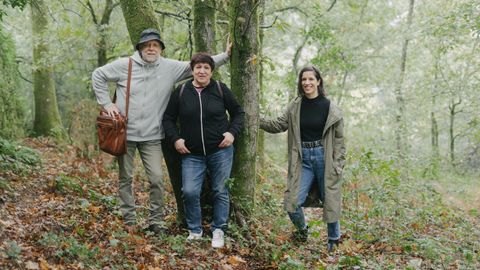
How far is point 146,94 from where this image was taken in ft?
19.1

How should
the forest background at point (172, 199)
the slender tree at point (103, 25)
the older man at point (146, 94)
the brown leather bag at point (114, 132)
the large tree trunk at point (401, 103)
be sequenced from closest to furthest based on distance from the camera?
the forest background at point (172, 199) → the brown leather bag at point (114, 132) → the older man at point (146, 94) → the slender tree at point (103, 25) → the large tree trunk at point (401, 103)

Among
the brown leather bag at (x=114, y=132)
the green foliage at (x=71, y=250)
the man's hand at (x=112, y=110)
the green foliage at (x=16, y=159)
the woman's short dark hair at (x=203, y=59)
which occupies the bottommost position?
the green foliage at (x=71, y=250)

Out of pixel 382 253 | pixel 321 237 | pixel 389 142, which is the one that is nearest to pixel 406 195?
pixel 321 237

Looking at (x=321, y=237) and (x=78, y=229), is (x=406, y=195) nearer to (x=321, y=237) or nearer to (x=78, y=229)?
(x=321, y=237)

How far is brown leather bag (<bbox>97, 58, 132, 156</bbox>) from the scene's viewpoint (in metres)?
5.68

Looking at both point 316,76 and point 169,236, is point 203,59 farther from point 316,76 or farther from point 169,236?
point 169,236

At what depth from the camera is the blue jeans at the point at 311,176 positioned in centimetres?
611

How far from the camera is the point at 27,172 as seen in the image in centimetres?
811

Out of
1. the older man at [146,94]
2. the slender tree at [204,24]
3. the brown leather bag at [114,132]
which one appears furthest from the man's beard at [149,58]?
the slender tree at [204,24]

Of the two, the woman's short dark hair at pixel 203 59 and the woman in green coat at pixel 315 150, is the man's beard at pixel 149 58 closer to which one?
the woman's short dark hair at pixel 203 59

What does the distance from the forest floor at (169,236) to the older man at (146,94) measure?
0.77 meters

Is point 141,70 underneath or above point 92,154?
above

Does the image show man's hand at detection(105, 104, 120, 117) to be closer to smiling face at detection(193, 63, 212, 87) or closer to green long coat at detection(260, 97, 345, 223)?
smiling face at detection(193, 63, 212, 87)

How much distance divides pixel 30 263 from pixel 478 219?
393 inches
